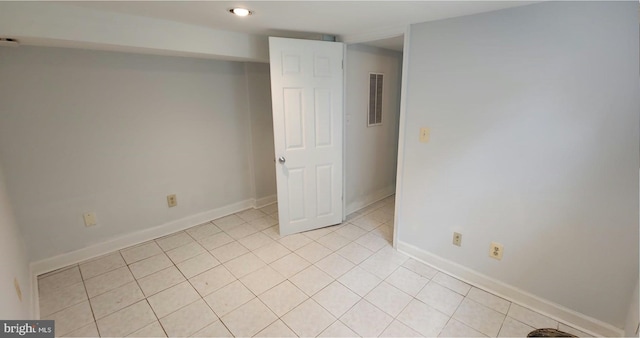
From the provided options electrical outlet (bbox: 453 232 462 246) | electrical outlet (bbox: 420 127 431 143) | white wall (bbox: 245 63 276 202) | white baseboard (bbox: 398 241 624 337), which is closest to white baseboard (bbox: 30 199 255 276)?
white wall (bbox: 245 63 276 202)

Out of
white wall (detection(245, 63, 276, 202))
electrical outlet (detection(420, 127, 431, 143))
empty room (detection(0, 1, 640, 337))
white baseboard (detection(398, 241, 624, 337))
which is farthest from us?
white wall (detection(245, 63, 276, 202))

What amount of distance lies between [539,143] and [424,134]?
0.75 meters

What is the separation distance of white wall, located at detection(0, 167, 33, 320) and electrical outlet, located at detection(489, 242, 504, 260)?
274cm

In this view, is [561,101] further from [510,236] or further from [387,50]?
[387,50]

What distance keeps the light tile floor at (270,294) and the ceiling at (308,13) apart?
195cm

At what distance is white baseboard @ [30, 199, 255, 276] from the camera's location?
2334 millimetres

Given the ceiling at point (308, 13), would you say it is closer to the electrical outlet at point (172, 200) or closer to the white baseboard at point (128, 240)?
the electrical outlet at point (172, 200)

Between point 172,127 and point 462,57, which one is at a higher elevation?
point 462,57

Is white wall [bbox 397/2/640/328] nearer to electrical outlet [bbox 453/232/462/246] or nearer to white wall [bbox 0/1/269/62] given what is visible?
electrical outlet [bbox 453/232/462/246]

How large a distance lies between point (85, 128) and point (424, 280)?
121 inches

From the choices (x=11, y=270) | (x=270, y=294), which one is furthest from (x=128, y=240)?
(x=270, y=294)

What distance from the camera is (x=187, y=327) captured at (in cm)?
179

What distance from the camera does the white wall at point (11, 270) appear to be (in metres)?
1.31

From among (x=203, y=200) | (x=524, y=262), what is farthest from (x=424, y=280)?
(x=203, y=200)
